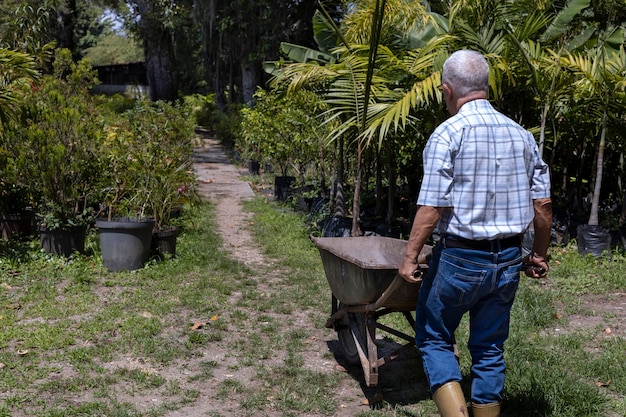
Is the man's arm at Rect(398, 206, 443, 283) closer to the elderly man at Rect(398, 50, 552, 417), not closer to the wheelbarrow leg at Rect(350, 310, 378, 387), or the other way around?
the elderly man at Rect(398, 50, 552, 417)

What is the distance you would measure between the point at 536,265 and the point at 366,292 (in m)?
1.03

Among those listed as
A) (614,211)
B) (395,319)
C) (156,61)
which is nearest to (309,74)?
(395,319)

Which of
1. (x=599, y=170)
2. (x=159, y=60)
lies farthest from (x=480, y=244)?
(x=159, y=60)

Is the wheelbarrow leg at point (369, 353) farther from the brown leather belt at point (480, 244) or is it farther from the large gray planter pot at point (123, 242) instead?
the large gray planter pot at point (123, 242)

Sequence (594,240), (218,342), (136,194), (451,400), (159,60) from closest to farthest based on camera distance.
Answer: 1. (451,400)
2. (218,342)
3. (136,194)
4. (594,240)
5. (159,60)

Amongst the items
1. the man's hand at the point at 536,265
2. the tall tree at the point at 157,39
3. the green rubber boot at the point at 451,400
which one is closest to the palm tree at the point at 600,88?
the man's hand at the point at 536,265

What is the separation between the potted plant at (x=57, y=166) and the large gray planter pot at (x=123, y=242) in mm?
544

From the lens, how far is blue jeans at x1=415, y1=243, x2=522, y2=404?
3.52 m

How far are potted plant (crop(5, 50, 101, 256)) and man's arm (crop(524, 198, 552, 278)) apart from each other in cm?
551

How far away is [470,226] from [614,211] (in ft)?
25.7

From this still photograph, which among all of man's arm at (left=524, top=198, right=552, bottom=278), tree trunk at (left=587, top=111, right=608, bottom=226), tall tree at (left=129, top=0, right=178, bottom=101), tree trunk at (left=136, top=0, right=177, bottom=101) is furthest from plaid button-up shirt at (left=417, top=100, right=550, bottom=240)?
tree trunk at (left=136, top=0, right=177, bottom=101)

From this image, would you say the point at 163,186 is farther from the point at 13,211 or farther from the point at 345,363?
the point at 345,363

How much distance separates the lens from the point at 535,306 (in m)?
6.53

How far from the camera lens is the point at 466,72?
11.6 feet
